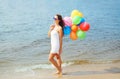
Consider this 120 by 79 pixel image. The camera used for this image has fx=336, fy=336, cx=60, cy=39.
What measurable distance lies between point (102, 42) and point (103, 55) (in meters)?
2.42

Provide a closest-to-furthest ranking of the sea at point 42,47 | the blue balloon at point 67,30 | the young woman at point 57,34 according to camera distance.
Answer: the young woman at point 57,34 → the blue balloon at point 67,30 → the sea at point 42,47

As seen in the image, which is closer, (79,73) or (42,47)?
(79,73)

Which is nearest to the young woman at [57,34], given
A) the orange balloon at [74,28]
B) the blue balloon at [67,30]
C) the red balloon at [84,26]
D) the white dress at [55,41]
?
the white dress at [55,41]

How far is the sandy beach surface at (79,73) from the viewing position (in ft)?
27.9

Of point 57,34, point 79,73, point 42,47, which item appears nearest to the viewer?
point 57,34

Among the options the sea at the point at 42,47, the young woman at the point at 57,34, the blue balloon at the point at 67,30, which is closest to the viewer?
the young woman at the point at 57,34

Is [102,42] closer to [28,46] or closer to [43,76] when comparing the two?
[28,46]

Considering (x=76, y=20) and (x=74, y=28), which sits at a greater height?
(x=76, y=20)

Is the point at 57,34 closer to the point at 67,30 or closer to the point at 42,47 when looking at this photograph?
the point at 67,30

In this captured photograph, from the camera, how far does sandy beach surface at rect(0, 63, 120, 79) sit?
8516 mm

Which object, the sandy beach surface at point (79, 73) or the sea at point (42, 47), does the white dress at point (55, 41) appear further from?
the sea at point (42, 47)

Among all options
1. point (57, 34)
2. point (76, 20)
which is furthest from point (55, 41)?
point (76, 20)

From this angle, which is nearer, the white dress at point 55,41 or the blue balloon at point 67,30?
the white dress at point 55,41

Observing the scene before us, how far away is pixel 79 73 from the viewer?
8.91 metres
